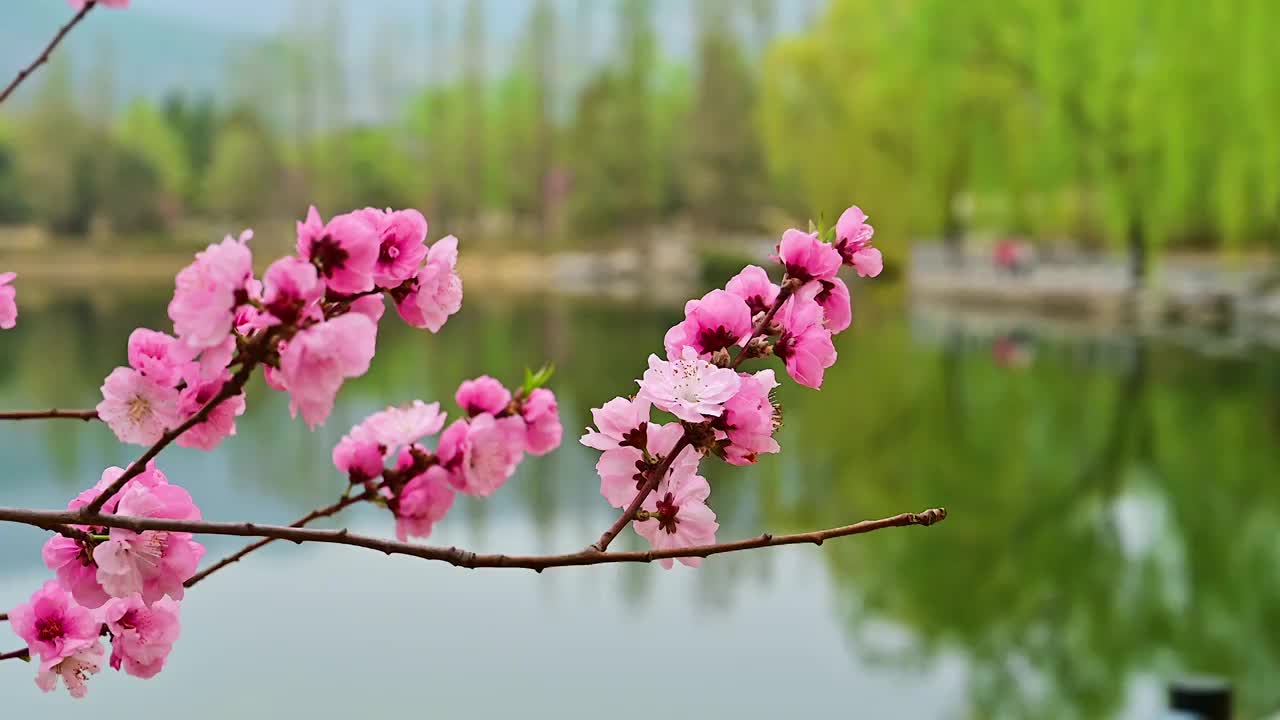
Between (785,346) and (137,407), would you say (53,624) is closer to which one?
(137,407)

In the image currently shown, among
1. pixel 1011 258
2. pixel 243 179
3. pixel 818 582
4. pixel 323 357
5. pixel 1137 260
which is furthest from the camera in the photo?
pixel 243 179

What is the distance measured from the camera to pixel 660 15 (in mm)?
27875

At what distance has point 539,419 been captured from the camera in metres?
0.66

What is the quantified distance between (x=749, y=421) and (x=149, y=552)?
0.26 meters

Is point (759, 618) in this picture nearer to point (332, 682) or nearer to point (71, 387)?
point (332, 682)

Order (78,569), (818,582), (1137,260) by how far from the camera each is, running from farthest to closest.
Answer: (1137,260), (818,582), (78,569)

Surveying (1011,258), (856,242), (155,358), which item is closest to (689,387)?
(856,242)

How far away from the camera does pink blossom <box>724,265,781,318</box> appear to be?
0.69 m

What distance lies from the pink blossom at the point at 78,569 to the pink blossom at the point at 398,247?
18 cm

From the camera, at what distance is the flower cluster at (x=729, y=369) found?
64 cm

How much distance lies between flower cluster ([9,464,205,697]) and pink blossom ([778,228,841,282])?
29 centimetres

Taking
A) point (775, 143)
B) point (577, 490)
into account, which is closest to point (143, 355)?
point (577, 490)

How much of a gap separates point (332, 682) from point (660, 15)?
81.8ft

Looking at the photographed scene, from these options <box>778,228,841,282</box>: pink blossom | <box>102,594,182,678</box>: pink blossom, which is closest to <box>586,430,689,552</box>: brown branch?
<box>778,228,841,282</box>: pink blossom
